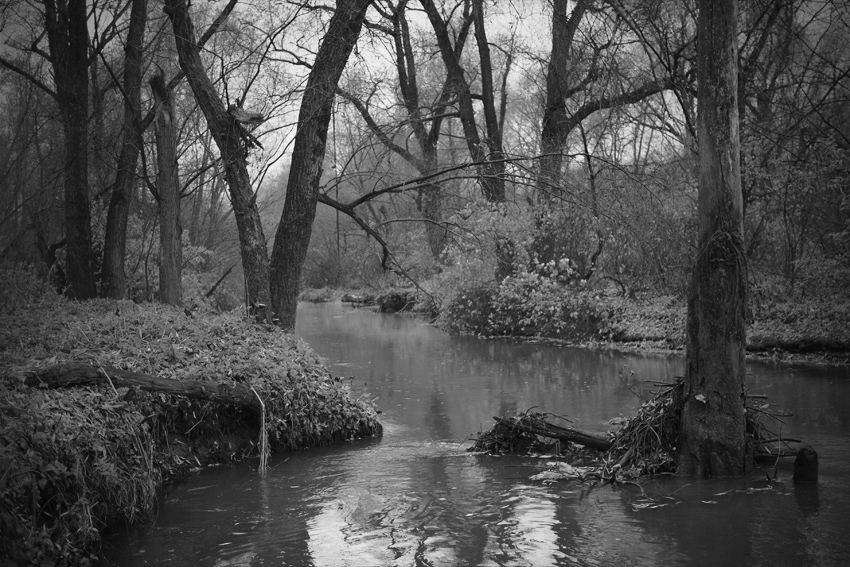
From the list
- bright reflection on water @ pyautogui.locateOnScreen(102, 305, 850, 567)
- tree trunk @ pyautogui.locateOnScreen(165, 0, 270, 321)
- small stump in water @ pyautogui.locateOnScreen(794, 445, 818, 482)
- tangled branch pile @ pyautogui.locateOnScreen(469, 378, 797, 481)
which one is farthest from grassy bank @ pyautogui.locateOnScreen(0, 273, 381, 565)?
small stump in water @ pyautogui.locateOnScreen(794, 445, 818, 482)

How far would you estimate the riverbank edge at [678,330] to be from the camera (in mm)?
16250

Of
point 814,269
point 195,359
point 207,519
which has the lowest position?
point 207,519

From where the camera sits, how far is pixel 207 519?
738 cm

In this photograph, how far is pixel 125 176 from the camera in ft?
60.3

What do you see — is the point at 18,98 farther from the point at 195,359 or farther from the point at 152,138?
the point at 195,359

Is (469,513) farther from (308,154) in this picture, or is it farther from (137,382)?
(308,154)

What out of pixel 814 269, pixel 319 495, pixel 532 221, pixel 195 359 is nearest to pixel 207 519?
pixel 319 495

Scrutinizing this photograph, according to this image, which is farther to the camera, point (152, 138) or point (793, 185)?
point (152, 138)

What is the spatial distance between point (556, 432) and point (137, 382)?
4532mm

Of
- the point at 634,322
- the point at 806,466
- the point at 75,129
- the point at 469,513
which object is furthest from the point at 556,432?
the point at 75,129

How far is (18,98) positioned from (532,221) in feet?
46.3

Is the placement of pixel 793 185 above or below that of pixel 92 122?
below

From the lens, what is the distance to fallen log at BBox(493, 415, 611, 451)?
8.88 metres

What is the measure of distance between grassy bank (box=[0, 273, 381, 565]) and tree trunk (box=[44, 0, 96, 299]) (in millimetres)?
3724
